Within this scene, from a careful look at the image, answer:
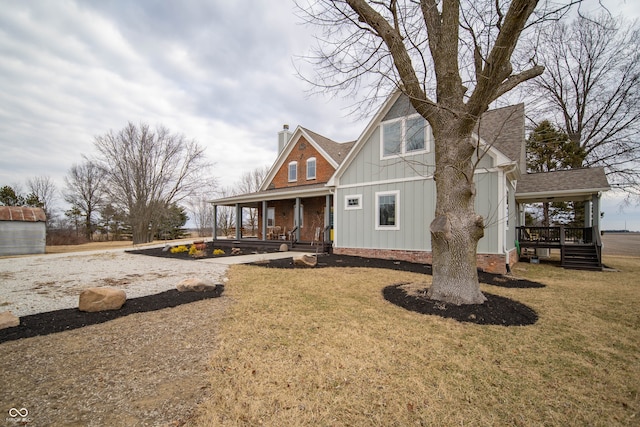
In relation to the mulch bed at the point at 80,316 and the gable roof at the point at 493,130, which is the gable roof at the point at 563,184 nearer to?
the gable roof at the point at 493,130

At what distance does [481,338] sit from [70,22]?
12747 mm

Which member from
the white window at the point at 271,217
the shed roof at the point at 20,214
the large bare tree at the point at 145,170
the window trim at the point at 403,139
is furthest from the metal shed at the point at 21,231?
the window trim at the point at 403,139

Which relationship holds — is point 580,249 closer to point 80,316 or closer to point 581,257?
point 581,257

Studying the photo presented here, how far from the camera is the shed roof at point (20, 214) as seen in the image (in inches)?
626

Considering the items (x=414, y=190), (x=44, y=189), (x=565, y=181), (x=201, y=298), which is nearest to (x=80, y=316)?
(x=201, y=298)

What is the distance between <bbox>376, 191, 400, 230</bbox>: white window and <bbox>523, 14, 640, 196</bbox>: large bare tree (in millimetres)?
11584

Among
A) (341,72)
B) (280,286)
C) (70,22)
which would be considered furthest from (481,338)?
(70,22)

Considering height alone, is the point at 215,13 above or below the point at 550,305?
above

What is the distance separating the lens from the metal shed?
15.8 m

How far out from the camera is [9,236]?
16.0 m

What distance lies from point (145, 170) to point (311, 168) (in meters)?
18.1

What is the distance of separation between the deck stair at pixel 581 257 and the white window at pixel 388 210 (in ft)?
22.6

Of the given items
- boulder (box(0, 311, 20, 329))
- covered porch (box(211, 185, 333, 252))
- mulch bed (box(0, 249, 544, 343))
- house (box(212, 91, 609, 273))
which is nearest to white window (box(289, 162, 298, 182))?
covered porch (box(211, 185, 333, 252))

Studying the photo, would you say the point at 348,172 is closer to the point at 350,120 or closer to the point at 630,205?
the point at 350,120
